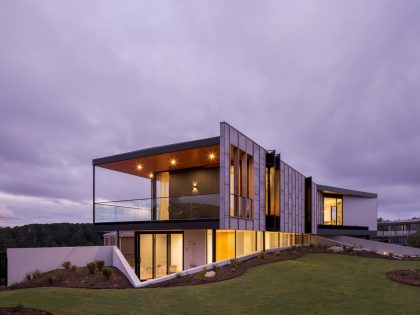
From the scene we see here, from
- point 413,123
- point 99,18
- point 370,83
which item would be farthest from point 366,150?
point 99,18

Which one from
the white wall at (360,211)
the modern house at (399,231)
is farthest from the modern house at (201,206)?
the modern house at (399,231)

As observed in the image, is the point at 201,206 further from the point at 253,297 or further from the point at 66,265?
the point at 253,297

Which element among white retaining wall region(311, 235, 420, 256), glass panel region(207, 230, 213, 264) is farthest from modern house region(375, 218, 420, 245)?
glass panel region(207, 230, 213, 264)

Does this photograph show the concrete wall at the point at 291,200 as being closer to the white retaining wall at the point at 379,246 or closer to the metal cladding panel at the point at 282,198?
the metal cladding panel at the point at 282,198

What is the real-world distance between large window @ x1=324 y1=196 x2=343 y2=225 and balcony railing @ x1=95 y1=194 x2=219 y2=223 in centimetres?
2686

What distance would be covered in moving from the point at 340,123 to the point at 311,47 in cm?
1036

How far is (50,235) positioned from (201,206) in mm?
69414

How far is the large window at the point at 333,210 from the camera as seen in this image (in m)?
41.6

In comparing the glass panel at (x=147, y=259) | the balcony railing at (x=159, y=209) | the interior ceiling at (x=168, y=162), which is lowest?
the glass panel at (x=147, y=259)

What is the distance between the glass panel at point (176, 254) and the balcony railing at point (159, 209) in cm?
177

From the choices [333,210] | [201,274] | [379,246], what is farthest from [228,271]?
[333,210]

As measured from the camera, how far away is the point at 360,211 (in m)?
42.2

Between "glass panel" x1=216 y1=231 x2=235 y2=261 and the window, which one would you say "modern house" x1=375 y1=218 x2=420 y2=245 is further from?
"glass panel" x1=216 y1=231 x2=235 y2=261

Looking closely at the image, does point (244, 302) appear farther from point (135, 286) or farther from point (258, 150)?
point (258, 150)
